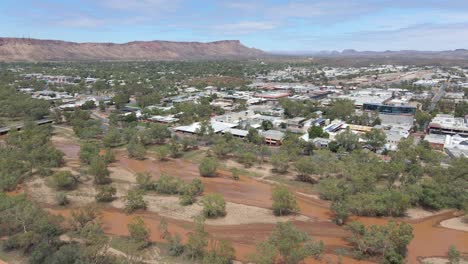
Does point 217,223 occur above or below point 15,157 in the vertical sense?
→ below

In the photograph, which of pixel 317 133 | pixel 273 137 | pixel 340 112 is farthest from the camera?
pixel 340 112

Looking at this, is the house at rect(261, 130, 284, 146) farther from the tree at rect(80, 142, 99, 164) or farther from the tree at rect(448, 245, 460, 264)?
the tree at rect(448, 245, 460, 264)

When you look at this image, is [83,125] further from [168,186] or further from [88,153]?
[168,186]

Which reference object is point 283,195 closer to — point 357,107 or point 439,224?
point 439,224

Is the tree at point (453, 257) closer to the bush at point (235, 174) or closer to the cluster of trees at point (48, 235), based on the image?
the bush at point (235, 174)

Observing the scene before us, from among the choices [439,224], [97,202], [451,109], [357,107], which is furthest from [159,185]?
[451,109]

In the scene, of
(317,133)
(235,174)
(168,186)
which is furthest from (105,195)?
(317,133)

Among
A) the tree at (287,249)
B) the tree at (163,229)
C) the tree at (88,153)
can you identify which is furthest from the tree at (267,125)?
the tree at (287,249)
